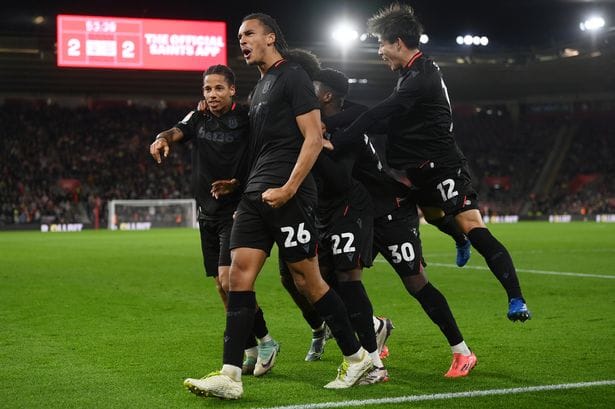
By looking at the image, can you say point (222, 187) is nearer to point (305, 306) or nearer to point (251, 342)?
point (251, 342)

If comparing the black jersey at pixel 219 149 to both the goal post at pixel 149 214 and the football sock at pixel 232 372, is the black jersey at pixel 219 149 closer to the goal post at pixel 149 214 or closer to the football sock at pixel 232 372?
the football sock at pixel 232 372

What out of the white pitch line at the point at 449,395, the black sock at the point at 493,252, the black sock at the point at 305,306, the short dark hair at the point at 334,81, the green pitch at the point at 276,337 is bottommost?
the green pitch at the point at 276,337

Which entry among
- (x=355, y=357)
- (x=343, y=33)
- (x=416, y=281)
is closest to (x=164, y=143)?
(x=355, y=357)

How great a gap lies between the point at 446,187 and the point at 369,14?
34.2m

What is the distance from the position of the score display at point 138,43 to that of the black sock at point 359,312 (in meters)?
26.2

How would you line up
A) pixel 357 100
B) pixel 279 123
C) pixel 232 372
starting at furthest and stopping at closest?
1. pixel 357 100
2. pixel 279 123
3. pixel 232 372

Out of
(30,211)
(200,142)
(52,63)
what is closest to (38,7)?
(52,63)

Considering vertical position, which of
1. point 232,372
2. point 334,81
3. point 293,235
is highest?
point 334,81

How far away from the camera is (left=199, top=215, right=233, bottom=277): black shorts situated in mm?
5828

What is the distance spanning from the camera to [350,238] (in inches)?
224

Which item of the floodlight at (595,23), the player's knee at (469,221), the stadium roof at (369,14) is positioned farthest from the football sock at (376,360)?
the floodlight at (595,23)

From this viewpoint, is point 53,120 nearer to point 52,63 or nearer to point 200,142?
point 52,63

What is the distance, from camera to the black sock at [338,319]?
5219 millimetres

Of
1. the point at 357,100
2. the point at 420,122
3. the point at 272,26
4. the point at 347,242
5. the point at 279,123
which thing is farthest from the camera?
the point at 357,100
